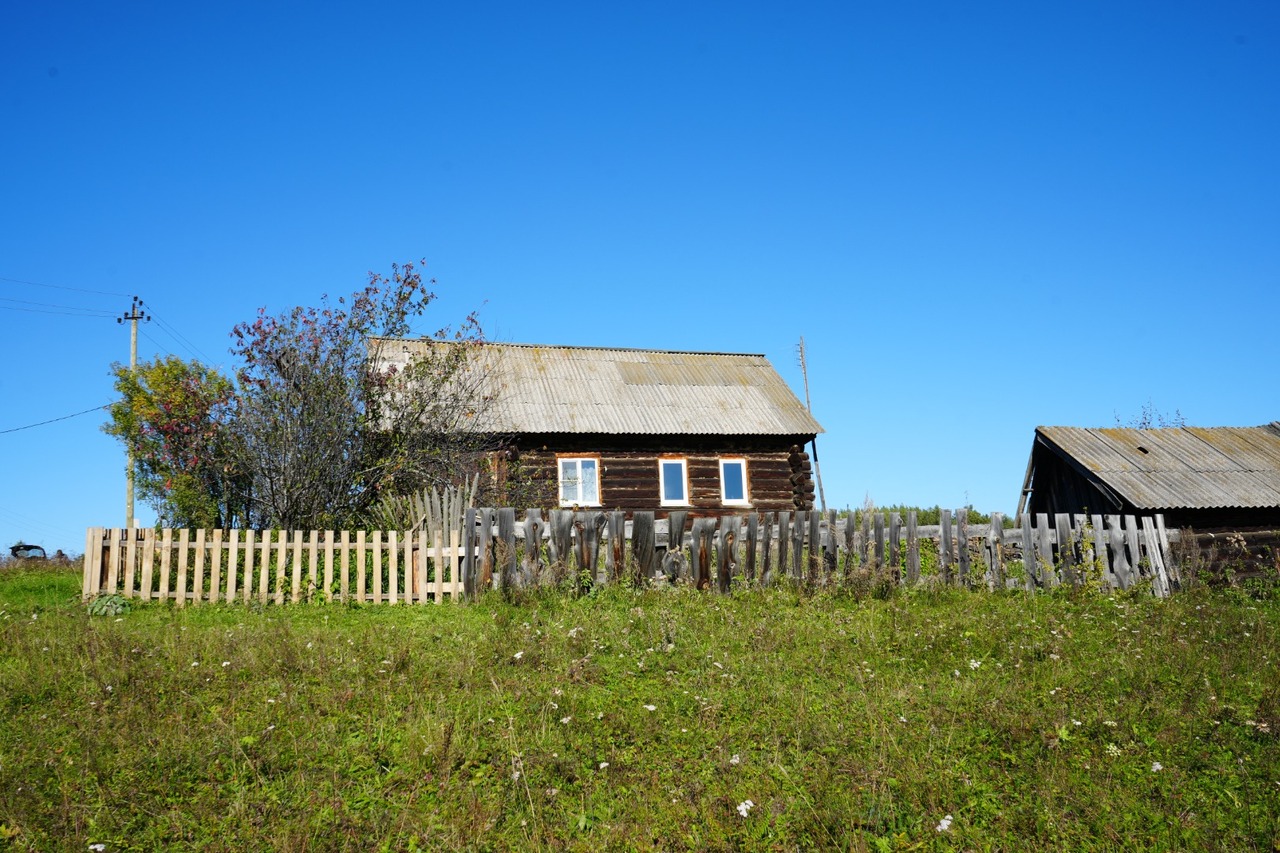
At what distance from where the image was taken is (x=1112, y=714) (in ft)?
21.7

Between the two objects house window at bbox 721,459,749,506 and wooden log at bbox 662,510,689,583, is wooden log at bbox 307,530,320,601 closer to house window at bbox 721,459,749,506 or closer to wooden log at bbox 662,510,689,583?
wooden log at bbox 662,510,689,583

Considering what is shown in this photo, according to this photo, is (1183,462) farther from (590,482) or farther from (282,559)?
(282,559)

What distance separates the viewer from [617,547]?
12164 mm

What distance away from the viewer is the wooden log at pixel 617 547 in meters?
12.0

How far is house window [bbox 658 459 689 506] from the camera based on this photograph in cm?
2305

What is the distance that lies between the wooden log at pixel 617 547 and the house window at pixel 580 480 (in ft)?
33.2

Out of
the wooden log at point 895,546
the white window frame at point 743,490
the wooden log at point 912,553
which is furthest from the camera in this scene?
the white window frame at point 743,490

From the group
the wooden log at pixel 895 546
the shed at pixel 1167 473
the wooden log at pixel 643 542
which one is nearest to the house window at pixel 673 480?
the shed at pixel 1167 473

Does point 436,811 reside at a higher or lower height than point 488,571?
lower

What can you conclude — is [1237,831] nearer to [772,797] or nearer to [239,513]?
[772,797]

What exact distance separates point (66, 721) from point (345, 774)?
2.53 meters

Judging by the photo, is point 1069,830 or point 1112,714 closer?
point 1069,830

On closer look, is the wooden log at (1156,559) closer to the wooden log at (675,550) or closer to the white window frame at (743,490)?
the wooden log at (675,550)

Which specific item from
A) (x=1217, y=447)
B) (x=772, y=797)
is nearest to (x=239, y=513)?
(x=772, y=797)
